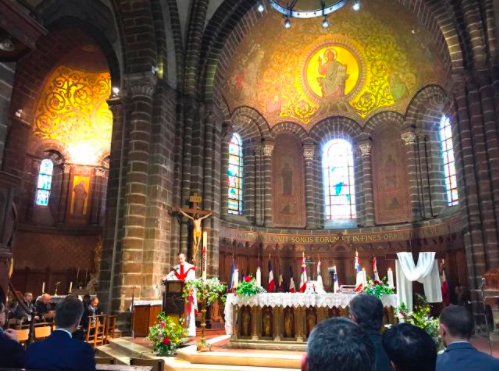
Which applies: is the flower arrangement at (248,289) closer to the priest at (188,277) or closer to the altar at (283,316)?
the altar at (283,316)

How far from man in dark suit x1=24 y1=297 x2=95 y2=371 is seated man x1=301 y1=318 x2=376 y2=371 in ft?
6.88

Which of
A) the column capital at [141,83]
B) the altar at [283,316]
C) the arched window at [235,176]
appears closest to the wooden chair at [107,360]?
the altar at [283,316]

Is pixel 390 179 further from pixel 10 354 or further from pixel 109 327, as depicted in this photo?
pixel 10 354

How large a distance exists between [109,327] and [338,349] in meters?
11.9

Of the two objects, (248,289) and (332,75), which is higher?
(332,75)

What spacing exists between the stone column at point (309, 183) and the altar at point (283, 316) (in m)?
11.5

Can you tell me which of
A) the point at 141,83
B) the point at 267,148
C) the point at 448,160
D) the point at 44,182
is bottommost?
the point at 44,182

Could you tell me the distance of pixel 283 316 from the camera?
33.1 feet

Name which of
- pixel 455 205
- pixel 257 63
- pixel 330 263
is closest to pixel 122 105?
pixel 257 63

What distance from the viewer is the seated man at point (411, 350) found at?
2.37 m

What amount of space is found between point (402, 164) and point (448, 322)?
18.7 metres

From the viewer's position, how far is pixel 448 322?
2898 millimetres

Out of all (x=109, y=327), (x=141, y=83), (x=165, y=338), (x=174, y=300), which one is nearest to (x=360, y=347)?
(x=165, y=338)

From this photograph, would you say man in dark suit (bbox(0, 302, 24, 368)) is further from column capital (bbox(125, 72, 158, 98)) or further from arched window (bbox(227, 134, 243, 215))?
arched window (bbox(227, 134, 243, 215))
